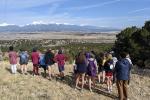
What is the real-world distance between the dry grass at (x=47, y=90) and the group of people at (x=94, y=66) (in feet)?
1.60

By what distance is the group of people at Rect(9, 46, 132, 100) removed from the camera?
622 inches

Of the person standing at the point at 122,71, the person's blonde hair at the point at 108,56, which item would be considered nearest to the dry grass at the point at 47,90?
the person standing at the point at 122,71

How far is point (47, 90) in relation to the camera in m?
17.6

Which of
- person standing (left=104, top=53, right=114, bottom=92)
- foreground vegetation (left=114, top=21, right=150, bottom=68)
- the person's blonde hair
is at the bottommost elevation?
foreground vegetation (left=114, top=21, right=150, bottom=68)

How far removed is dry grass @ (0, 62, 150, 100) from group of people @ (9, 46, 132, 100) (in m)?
0.49

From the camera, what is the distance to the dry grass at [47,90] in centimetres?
1681

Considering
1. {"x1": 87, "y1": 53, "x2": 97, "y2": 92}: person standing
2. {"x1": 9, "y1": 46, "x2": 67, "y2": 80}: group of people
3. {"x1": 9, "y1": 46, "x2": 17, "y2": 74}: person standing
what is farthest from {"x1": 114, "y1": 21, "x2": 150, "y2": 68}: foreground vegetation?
{"x1": 87, "y1": 53, "x2": 97, "y2": 92}: person standing

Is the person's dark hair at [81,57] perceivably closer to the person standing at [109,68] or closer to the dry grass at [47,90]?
the person standing at [109,68]

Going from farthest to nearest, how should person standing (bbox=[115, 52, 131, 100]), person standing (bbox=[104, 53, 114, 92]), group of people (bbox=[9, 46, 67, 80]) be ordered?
1. group of people (bbox=[9, 46, 67, 80])
2. person standing (bbox=[104, 53, 114, 92])
3. person standing (bbox=[115, 52, 131, 100])

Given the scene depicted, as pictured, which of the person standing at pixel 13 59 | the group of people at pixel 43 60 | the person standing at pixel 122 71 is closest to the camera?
the person standing at pixel 122 71

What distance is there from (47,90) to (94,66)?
2497 millimetres

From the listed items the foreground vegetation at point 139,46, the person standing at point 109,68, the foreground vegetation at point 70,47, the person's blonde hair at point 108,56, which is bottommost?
the foreground vegetation at point 70,47

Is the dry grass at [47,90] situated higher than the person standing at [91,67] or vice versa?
the person standing at [91,67]

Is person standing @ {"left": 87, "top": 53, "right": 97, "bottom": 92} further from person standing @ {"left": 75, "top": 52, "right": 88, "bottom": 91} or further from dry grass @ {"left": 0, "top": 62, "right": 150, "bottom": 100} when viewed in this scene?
dry grass @ {"left": 0, "top": 62, "right": 150, "bottom": 100}
